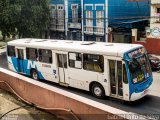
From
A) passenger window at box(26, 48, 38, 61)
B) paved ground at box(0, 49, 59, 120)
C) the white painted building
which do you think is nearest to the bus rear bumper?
paved ground at box(0, 49, 59, 120)

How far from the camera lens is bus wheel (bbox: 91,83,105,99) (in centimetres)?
1671

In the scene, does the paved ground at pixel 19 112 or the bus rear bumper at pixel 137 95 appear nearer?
the paved ground at pixel 19 112

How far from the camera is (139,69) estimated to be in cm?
1586

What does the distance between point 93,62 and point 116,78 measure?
1.80 meters

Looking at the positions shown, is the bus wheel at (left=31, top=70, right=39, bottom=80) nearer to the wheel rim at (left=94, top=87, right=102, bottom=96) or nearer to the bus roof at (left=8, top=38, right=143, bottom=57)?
the bus roof at (left=8, top=38, right=143, bottom=57)

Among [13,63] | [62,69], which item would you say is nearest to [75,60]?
[62,69]

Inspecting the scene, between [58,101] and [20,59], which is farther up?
[20,59]

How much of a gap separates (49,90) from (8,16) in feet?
71.0

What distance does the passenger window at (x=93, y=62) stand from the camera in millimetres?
16469

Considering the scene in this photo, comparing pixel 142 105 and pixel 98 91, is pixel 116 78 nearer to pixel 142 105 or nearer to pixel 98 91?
pixel 98 91

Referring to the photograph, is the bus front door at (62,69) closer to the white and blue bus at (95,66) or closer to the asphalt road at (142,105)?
the white and blue bus at (95,66)

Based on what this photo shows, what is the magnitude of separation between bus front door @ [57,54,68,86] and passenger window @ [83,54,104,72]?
1.66 metres

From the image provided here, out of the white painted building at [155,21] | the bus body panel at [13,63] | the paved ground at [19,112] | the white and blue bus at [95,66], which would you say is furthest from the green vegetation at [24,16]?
the paved ground at [19,112]

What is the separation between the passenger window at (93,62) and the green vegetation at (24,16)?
61.8ft
